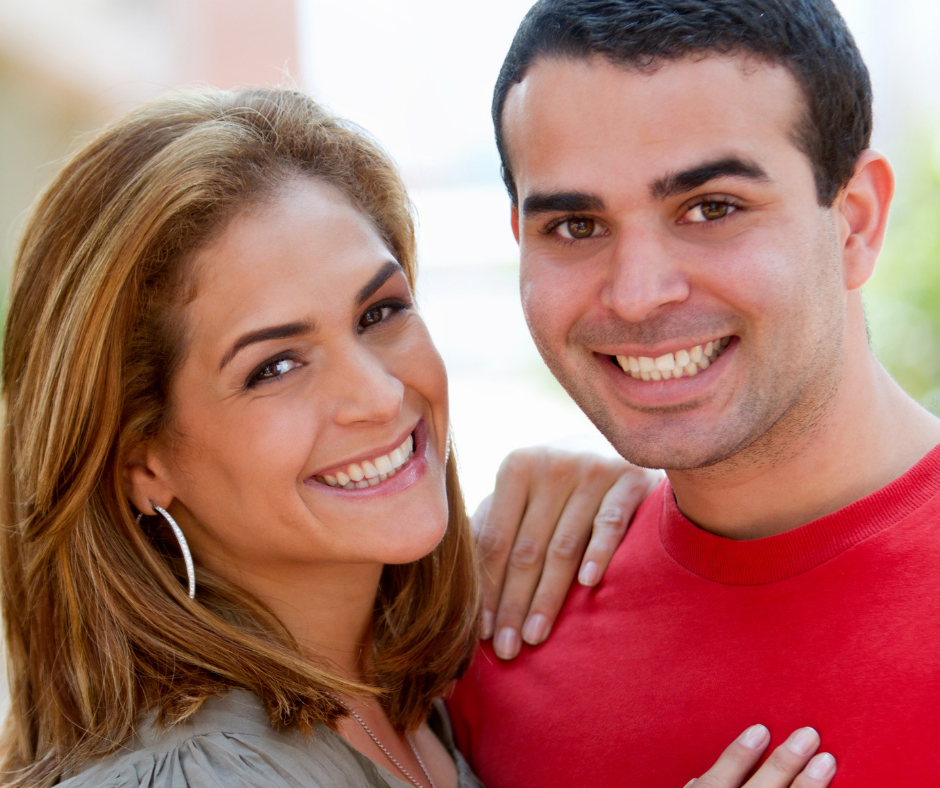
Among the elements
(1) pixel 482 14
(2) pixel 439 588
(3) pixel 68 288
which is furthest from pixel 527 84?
(1) pixel 482 14

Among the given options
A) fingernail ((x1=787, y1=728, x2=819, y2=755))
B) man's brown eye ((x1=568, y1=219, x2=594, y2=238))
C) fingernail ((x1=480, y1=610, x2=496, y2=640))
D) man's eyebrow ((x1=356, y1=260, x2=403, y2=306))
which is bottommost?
fingernail ((x1=480, y1=610, x2=496, y2=640))

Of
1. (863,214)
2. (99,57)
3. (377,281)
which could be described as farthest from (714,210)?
(99,57)

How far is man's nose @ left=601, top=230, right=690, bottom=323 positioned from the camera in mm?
1632

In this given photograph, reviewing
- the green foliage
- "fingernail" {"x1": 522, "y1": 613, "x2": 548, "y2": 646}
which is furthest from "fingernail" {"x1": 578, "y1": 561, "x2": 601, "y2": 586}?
the green foliage

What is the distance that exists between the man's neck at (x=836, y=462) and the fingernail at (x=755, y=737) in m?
0.37

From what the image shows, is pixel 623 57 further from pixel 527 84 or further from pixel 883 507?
pixel 883 507

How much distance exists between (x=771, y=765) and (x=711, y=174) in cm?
93

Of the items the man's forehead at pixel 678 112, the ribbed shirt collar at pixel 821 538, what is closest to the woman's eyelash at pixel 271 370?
the man's forehead at pixel 678 112

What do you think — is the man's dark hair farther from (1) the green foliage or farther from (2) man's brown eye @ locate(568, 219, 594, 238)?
(1) the green foliage

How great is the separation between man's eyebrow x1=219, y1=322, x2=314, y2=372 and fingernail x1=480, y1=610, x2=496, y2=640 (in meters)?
0.81

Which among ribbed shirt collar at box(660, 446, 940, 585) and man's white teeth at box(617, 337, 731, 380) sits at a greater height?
man's white teeth at box(617, 337, 731, 380)

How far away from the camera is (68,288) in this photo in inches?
69.3

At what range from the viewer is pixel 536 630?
78.5 inches

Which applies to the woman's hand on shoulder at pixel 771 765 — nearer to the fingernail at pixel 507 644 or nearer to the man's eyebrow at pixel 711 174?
the fingernail at pixel 507 644
